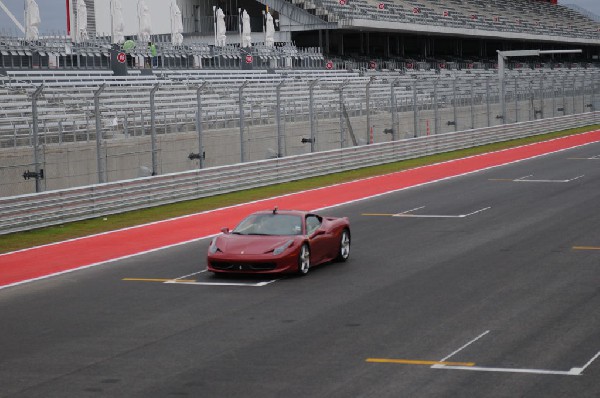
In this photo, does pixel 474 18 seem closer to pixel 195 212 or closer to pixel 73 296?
pixel 195 212

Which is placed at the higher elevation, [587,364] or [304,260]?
[304,260]

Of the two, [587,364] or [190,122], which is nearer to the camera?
[587,364]

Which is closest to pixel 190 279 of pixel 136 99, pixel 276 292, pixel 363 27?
pixel 276 292

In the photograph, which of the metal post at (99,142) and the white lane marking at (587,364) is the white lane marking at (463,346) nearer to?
the white lane marking at (587,364)

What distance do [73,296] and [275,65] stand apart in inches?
1840

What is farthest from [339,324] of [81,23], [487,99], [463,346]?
[487,99]

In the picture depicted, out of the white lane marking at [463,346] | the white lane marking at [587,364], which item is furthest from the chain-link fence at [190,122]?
the white lane marking at [587,364]

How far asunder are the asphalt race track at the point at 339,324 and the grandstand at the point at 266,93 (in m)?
8.70

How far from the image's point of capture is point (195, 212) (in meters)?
28.7

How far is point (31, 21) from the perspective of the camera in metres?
46.8

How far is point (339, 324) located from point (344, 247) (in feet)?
18.7

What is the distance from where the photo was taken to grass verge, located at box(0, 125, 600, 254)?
955 inches

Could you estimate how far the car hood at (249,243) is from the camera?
58.5 ft

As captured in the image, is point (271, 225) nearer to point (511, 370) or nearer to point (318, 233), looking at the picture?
point (318, 233)
